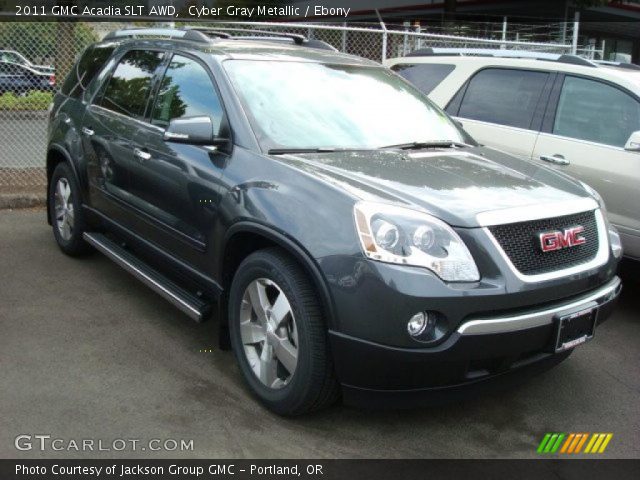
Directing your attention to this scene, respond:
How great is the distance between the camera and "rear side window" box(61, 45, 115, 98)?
18.0 feet

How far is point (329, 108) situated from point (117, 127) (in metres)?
1.65

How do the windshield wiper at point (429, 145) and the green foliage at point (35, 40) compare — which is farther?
the green foliage at point (35, 40)

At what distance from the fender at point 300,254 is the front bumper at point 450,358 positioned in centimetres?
13

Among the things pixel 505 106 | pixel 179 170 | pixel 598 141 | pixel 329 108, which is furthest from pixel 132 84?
pixel 598 141

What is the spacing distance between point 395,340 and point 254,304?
883 millimetres

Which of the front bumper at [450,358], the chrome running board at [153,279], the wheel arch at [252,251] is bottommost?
the chrome running board at [153,279]

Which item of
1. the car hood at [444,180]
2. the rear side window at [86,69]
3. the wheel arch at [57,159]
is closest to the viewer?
the car hood at [444,180]

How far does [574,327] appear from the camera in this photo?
3182mm

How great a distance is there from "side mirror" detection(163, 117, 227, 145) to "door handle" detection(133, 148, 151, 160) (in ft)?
2.26

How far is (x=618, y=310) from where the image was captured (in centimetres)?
521

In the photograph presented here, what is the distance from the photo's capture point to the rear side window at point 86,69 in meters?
5.49

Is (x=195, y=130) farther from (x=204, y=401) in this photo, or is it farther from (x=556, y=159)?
(x=556, y=159)

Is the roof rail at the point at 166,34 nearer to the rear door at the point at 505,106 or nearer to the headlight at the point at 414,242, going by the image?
the headlight at the point at 414,242

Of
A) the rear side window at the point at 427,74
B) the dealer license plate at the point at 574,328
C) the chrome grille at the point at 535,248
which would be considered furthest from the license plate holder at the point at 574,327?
the rear side window at the point at 427,74
